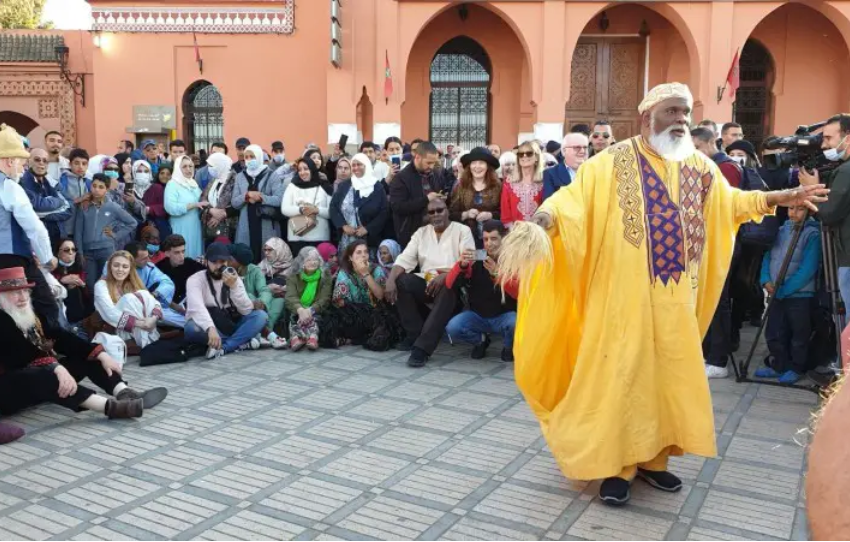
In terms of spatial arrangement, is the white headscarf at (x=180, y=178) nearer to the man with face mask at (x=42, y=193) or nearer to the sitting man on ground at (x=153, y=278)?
the sitting man on ground at (x=153, y=278)

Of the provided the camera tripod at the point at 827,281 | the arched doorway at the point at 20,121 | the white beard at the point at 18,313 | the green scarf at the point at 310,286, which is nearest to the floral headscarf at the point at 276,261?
the green scarf at the point at 310,286

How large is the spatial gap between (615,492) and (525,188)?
12.5 feet

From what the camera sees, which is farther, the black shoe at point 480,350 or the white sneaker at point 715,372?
the black shoe at point 480,350

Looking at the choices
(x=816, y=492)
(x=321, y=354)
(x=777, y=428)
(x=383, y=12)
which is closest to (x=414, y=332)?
(x=321, y=354)

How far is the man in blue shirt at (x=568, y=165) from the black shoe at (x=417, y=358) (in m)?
1.71

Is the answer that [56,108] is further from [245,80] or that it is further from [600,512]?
[600,512]

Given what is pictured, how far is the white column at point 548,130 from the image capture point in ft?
47.2

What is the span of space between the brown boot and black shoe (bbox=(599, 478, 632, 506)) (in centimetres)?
305

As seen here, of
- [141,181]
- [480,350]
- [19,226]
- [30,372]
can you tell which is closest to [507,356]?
[480,350]

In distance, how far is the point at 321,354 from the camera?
23.2ft

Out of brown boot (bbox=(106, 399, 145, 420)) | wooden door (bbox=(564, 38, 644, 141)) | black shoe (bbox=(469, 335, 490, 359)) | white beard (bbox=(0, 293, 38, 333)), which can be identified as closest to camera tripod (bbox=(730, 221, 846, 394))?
black shoe (bbox=(469, 335, 490, 359))

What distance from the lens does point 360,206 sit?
8031 millimetres

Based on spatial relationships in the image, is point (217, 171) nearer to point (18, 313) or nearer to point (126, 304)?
point (126, 304)

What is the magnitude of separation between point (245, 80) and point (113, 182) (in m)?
8.47
